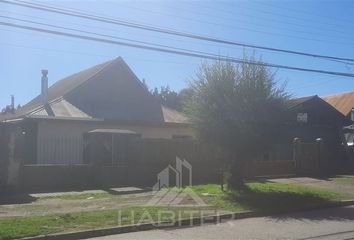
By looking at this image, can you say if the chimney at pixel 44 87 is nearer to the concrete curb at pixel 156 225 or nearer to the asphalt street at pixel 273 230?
the concrete curb at pixel 156 225

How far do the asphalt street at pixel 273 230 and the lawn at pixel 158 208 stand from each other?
0.90 metres

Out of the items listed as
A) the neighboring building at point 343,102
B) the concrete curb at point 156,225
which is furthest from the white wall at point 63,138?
the neighboring building at point 343,102

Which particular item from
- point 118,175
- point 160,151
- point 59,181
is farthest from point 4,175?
point 160,151

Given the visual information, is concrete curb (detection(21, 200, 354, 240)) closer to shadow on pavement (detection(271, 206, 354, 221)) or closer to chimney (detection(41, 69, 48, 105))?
shadow on pavement (detection(271, 206, 354, 221))

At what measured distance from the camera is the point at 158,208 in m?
13.4

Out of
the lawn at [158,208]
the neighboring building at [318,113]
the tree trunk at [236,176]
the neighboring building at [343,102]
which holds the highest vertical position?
the neighboring building at [343,102]

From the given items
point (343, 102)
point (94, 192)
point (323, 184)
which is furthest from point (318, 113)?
point (94, 192)

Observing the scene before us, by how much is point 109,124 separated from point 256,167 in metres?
7.61

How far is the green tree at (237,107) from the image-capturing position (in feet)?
55.5

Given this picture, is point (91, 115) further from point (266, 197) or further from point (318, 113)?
point (318, 113)

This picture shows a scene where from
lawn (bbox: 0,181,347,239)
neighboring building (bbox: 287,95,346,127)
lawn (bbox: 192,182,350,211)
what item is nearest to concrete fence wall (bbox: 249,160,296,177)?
lawn (bbox: 0,181,347,239)

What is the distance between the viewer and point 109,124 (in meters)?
25.5

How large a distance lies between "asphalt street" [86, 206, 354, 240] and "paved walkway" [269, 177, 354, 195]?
6.18m

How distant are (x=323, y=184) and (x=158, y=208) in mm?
10260
